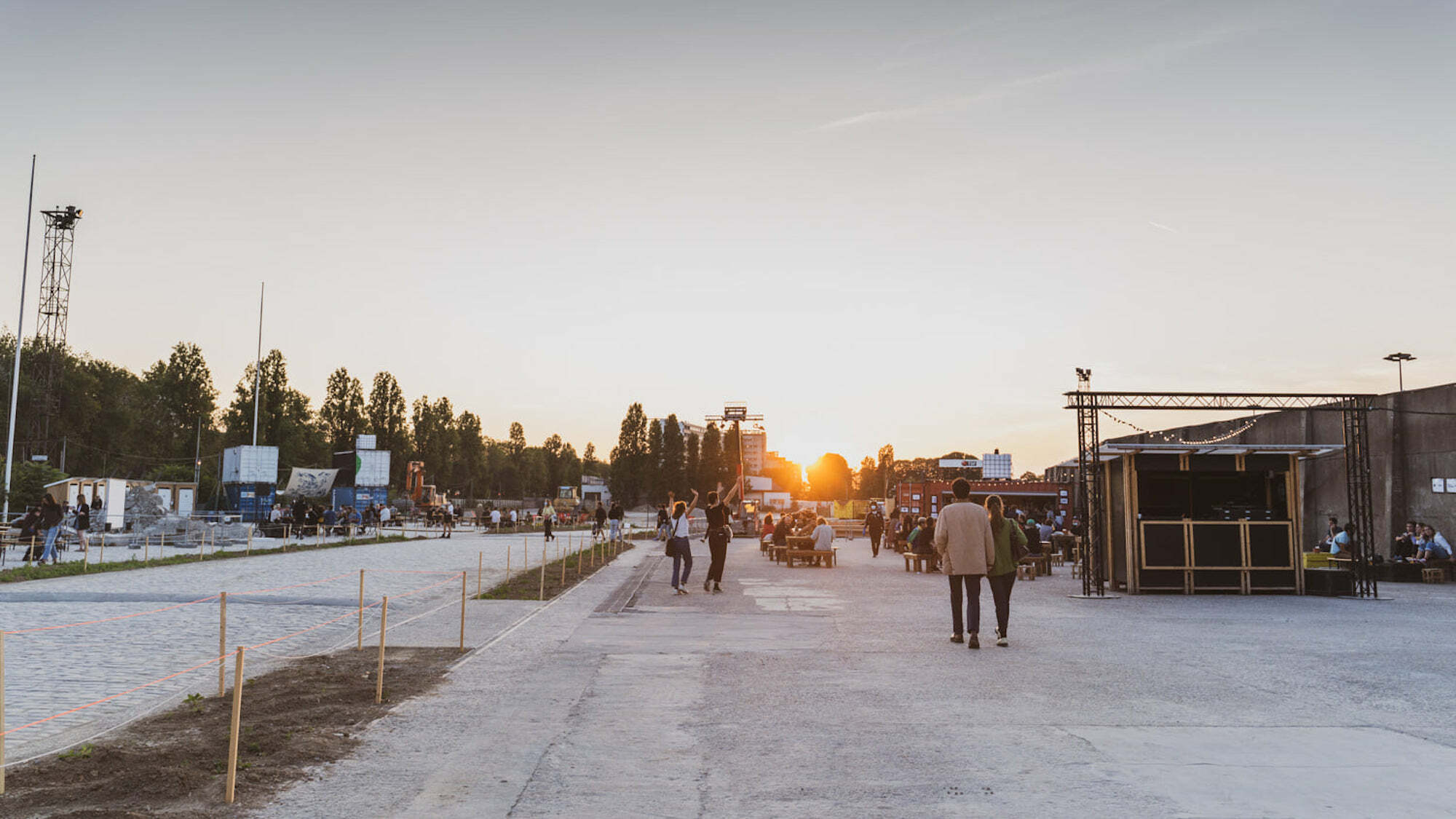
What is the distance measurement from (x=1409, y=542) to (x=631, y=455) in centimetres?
11085

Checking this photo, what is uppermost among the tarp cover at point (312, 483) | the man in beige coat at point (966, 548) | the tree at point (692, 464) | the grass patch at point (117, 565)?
the tree at point (692, 464)

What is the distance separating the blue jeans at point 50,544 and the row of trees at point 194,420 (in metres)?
48.1

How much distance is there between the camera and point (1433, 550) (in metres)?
23.1

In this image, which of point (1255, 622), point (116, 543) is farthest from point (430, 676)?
point (116, 543)

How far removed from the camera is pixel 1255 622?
44.8ft

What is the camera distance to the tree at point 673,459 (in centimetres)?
12794

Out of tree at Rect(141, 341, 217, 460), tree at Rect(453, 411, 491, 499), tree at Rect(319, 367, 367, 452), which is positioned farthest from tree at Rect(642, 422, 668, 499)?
tree at Rect(141, 341, 217, 460)

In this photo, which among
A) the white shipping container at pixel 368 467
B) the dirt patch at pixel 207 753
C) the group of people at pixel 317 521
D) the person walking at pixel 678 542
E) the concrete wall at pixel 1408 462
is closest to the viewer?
the dirt patch at pixel 207 753

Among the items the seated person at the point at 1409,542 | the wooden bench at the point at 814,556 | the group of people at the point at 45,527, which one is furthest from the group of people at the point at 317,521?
the seated person at the point at 1409,542

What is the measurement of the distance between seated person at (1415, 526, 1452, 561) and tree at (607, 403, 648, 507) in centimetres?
10908

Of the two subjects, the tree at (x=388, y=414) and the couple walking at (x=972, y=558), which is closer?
the couple walking at (x=972, y=558)

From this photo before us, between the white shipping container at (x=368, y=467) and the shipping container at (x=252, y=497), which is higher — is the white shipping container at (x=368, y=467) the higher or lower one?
the higher one

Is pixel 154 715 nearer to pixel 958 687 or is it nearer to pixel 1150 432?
pixel 958 687

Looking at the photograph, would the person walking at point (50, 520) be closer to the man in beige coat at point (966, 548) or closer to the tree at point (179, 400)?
the man in beige coat at point (966, 548)
